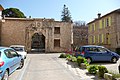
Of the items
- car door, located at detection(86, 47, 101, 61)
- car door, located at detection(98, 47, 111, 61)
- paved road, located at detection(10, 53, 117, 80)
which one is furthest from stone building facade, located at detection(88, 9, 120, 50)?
paved road, located at detection(10, 53, 117, 80)

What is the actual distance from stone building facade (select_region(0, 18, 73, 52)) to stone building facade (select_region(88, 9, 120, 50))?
222 inches

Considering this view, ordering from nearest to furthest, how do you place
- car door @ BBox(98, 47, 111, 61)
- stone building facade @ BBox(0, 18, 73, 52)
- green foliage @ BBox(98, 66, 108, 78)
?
1. green foliage @ BBox(98, 66, 108, 78)
2. car door @ BBox(98, 47, 111, 61)
3. stone building facade @ BBox(0, 18, 73, 52)

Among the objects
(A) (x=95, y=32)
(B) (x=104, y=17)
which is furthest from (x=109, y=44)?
(A) (x=95, y=32)

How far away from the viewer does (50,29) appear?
107 feet

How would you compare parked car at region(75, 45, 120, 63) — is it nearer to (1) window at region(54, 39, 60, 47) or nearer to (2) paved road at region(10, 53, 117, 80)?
(2) paved road at region(10, 53, 117, 80)

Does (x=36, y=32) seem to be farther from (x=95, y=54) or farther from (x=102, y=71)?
(x=102, y=71)

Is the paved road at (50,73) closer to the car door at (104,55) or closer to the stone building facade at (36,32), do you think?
the car door at (104,55)

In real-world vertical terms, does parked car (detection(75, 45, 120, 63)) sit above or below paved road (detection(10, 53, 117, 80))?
above

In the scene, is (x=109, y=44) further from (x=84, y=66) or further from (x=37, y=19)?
(x=84, y=66)

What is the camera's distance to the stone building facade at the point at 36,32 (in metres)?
31.3

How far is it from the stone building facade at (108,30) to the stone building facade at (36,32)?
5.64 metres

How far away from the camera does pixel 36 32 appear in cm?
3256

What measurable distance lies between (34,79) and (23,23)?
24.3 metres

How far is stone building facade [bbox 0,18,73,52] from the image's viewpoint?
31344 mm
